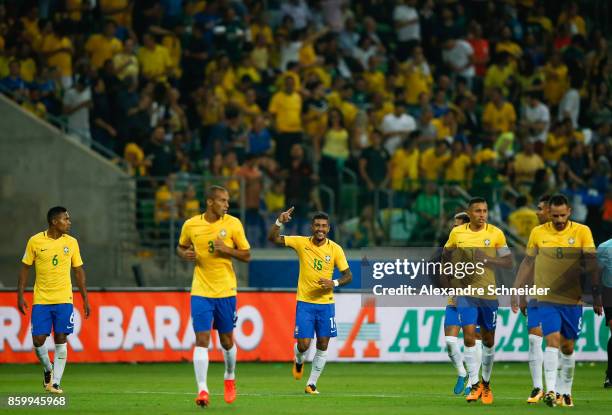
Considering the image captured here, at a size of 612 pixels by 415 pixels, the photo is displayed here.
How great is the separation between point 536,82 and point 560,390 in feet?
58.8

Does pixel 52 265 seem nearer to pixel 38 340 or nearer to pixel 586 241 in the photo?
pixel 38 340

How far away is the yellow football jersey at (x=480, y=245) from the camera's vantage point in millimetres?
17109

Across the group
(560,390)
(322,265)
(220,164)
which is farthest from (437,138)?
(560,390)

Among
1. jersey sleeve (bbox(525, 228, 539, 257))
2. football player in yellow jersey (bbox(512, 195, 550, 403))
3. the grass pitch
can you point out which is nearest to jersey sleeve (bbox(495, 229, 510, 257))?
football player in yellow jersey (bbox(512, 195, 550, 403))

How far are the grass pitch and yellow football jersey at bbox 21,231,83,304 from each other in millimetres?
1305

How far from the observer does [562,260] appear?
15891 millimetres

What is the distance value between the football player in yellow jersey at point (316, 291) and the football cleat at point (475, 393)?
213 cm

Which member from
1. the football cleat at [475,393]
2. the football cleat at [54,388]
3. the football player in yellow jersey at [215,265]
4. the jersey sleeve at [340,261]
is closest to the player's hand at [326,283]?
the jersey sleeve at [340,261]

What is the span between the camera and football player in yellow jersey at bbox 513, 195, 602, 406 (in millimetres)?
15836

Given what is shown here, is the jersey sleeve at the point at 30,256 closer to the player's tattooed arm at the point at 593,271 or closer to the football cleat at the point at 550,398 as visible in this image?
the football cleat at the point at 550,398

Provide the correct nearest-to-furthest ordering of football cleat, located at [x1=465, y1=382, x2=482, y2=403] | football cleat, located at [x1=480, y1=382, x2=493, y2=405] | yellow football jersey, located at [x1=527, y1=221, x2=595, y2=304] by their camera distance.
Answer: yellow football jersey, located at [x1=527, y1=221, x2=595, y2=304] < football cleat, located at [x1=480, y1=382, x2=493, y2=405] < football cleat, located at [x1=465, y1=382, x2=482, y2=403]

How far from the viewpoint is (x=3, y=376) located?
21688mm

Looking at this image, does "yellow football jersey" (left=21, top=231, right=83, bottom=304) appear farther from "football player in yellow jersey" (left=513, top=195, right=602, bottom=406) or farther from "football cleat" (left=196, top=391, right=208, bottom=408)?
"football player in yellow jersey" (left=513, top=195, right=602, bottom=406)

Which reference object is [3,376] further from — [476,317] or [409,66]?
[409,66]
